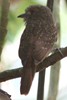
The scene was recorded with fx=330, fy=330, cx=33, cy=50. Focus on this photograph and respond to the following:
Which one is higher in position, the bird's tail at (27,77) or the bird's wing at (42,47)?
the bird's wing at (42,47)

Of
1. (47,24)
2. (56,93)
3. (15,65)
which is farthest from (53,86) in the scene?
(47,24)

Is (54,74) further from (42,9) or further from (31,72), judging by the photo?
(31,72)

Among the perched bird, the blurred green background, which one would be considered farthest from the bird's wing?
the blurred green background

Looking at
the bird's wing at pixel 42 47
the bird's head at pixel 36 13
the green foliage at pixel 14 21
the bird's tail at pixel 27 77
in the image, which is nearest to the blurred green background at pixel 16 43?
the green foliage at pixel 14 21

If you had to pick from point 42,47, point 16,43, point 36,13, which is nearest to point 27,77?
point 42,47

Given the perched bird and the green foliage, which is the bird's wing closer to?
the perched bird

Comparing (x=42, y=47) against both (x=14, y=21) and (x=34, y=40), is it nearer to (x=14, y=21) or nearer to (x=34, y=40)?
(x=34, y=40)

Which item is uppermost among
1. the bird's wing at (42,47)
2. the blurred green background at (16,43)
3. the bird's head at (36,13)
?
the bird's head at (36,13)

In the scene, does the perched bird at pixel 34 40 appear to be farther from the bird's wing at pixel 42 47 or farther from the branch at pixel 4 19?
the branch at pixel 4 19
